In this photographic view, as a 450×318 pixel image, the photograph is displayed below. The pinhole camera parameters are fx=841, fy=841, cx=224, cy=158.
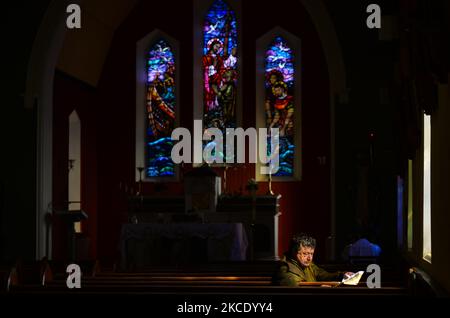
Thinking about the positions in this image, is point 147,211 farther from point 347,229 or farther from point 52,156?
point 347,229

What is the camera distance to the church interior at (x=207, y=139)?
12.0 m

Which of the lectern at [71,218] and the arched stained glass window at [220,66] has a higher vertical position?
the arched stained glass window at [220,66]

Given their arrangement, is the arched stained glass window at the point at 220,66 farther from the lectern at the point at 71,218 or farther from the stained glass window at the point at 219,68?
the lectern at the point at 71,218

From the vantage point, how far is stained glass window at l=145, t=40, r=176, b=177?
18.0 m

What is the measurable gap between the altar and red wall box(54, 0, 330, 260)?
3300 mm

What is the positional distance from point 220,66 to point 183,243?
5.40 m

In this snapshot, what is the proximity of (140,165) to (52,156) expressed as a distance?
287 cm

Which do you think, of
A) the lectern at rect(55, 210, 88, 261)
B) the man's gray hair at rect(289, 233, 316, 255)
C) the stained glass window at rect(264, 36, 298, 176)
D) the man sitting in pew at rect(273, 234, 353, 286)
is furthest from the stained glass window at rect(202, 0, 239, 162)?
the man's gray hair at rect(289, 233, 316, 255)

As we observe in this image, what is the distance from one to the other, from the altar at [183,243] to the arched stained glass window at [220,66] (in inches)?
180

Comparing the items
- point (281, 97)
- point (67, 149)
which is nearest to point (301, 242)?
point (67, 149)

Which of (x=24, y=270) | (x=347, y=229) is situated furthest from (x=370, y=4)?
(x=24, y=270)

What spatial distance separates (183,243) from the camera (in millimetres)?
13727

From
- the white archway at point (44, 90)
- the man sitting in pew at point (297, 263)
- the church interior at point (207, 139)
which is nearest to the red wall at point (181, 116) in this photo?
the church interior at point (207, 139)

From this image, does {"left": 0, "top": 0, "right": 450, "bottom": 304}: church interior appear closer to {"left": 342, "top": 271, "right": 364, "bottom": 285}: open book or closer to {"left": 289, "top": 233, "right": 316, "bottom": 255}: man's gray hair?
{"left": 342, "top": 271, "right": 364, "bottom": 285}: open book
